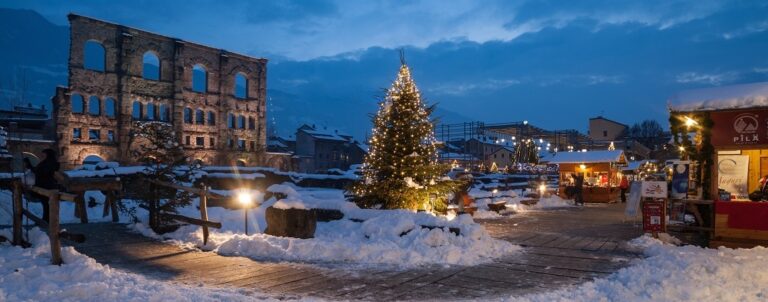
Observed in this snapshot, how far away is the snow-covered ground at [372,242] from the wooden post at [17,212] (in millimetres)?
2915

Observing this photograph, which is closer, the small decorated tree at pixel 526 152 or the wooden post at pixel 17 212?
the wooden post at pixel 17 212

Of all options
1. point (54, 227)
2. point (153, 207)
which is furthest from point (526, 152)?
point (54, 227)

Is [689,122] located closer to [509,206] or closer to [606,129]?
[509,206]

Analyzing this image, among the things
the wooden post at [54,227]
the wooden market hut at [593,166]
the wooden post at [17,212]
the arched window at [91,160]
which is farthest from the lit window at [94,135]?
the wooden post at [54,227]

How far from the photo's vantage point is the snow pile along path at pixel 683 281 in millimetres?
6762

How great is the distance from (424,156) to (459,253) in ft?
18.8

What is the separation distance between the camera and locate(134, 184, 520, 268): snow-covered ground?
9.45 m

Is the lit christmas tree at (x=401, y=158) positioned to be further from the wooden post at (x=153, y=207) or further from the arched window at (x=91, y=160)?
the arched window at (x=91, y=160)

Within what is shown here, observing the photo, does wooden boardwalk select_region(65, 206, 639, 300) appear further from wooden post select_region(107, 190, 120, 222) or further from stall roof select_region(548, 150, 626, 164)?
stall roof select_region(548, 150, 626, 164)

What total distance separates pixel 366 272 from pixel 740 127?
32.7 feet

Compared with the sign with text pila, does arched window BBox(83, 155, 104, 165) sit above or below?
below

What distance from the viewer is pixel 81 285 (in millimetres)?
6348

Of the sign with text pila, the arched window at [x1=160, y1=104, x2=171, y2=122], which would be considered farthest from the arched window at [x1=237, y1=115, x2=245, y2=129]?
the sign with text pila

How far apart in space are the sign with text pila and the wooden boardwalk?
3.72 m
